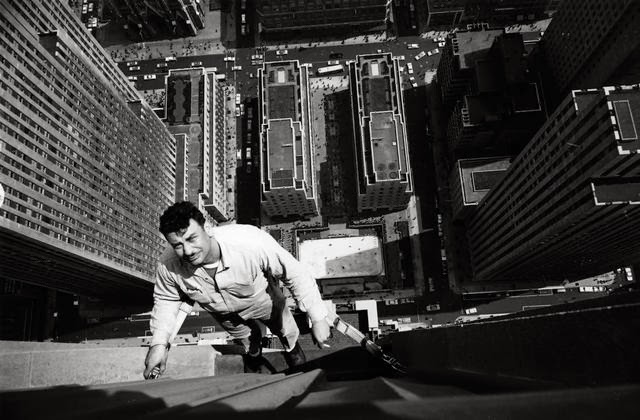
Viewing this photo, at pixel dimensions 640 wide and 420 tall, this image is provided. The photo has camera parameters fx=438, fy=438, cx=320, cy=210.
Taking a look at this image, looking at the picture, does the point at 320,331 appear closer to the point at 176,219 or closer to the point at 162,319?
the point at 162,319

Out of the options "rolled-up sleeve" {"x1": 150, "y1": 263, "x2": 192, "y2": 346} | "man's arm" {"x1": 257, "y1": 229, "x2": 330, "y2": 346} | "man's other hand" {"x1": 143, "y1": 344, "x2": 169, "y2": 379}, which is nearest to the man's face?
"rolled-up sleeve" {"x1": 150, "y1": 263, "x2": 192, "y2": 346}

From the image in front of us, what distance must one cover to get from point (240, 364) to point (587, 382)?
1712 cm

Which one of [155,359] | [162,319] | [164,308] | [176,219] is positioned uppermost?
[176,219]

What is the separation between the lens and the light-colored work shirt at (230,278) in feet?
44.7

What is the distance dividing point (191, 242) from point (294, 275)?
162 inches

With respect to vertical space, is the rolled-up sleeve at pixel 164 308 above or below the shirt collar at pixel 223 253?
below

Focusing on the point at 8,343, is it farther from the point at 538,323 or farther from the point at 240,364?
the point at 538,323

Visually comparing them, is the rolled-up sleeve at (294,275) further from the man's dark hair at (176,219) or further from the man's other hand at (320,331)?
the man's dark hair at (176,219)

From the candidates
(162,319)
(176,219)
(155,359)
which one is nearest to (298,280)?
(162,319)

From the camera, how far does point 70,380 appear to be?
1401cm

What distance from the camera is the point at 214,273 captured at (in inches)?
537

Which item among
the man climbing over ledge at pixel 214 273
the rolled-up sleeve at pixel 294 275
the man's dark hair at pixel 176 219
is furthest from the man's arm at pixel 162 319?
the rolled-up sleeve at pixel 294 275

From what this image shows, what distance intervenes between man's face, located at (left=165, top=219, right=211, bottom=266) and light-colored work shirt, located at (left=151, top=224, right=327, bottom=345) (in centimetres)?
103

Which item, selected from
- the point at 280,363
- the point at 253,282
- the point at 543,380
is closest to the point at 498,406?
the point at 543,380
